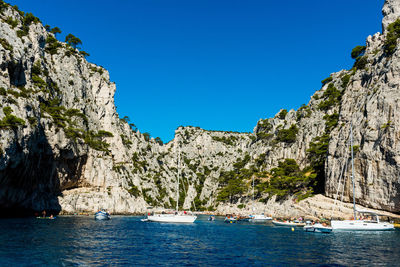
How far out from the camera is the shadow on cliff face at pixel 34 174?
176ft

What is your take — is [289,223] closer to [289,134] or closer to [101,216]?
[101,216]

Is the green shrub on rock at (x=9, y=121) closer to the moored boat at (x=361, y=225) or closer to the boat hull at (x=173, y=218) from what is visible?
the boat hull at (x=173, y=218)

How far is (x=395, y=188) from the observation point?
53281mm

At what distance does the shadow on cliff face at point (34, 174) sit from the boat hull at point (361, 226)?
187 feet

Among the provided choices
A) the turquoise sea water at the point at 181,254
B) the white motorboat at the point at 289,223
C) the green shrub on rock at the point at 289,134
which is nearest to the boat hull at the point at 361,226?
the white motorboat at the point at 289,223

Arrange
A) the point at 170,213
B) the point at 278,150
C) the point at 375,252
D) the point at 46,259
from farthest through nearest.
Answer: the point at 278,150, the point at 170,213, the point at 375,252, the point at 46,259

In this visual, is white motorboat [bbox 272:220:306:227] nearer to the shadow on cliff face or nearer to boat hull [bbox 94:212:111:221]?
boat hull [bbox 94:212:111:221]

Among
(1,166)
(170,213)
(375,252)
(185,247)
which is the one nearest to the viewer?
(375,252)

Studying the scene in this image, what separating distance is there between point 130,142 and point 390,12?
11617 cm

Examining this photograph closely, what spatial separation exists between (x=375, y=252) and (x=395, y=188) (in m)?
32.4

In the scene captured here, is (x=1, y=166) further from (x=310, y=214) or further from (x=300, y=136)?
(x=300, y=136)

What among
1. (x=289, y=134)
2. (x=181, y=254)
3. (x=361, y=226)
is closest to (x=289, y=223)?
(x=361, y=226)

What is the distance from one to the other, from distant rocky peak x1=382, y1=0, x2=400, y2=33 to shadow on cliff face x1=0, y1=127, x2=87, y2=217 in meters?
105

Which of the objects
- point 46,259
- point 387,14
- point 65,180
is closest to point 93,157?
point 65,180
